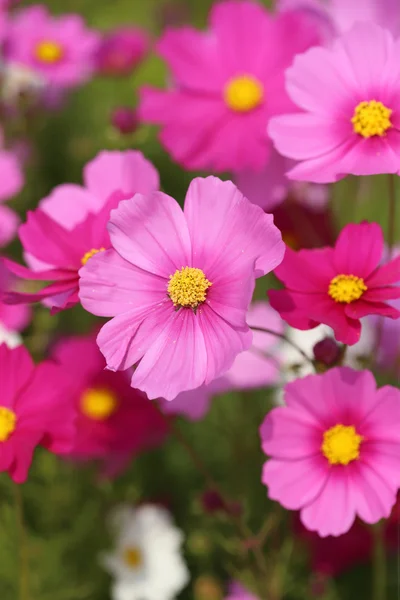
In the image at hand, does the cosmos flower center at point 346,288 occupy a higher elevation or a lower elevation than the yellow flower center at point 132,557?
higher

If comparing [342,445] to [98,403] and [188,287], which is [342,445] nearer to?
[188,287]

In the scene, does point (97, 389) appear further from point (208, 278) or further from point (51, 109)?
point (51, 109)

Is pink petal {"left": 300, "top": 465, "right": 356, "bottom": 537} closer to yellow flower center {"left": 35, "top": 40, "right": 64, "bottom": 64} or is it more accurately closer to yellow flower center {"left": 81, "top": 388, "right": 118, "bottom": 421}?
yellow flower center {"left": 81, "top": 388, "right": 118, "bottom": 421}

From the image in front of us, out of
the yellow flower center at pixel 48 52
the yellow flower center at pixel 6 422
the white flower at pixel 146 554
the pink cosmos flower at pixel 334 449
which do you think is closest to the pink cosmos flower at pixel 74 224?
the yellow flower center at pixel 6 422

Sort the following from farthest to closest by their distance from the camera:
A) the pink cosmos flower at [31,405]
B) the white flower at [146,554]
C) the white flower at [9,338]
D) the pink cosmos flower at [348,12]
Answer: the pink cosmos flower at [348,12], the white flower at [146,554], the white flower at [9,338], the pink cosmos flower at [31,405]

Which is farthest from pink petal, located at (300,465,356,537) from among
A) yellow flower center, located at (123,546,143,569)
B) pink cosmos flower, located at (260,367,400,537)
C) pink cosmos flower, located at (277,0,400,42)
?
pink cosmos flower, located at (277,0,400,42)

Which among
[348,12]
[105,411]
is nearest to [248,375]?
[105,411]

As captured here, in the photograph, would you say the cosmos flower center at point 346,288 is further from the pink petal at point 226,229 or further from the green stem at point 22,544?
the green stem at point 22,544
